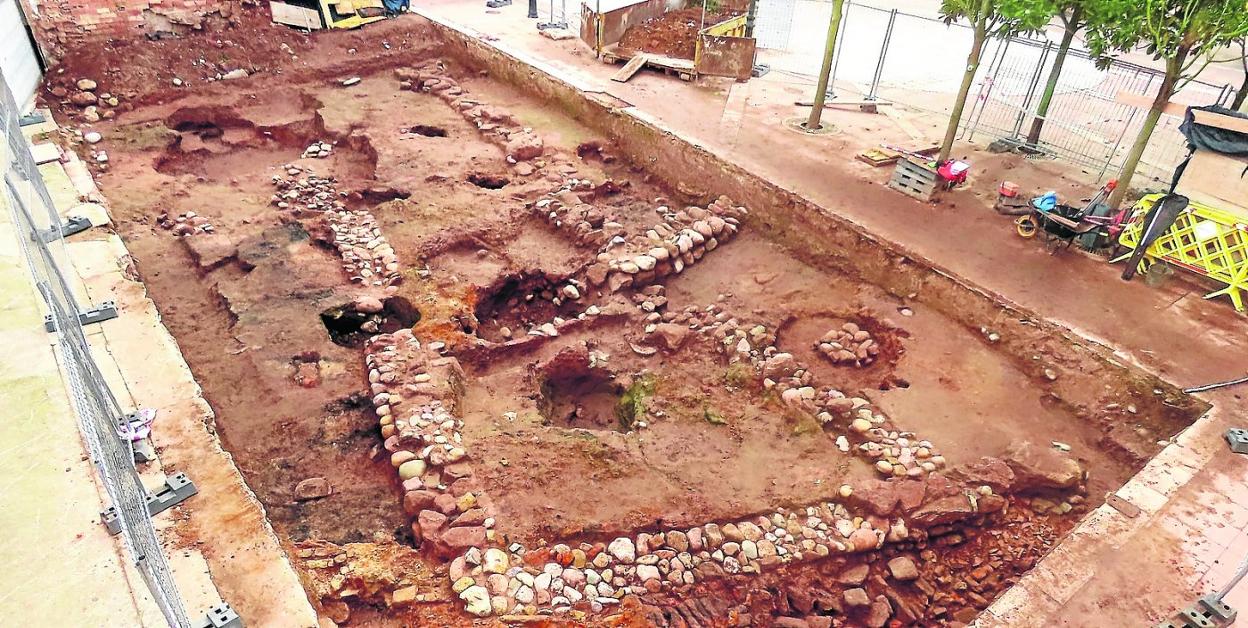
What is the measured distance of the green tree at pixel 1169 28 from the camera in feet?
21.8

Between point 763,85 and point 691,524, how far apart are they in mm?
9711

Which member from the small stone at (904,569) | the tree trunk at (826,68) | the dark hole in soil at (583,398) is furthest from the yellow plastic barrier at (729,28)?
the small stone at (904,569)

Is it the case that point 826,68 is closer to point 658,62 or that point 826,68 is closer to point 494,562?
point 658,62

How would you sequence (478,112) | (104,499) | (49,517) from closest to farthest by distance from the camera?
(49,517)
(104,499)
(478,112)

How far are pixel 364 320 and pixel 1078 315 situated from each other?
24.4 ft

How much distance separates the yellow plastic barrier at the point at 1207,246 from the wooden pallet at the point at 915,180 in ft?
7.03

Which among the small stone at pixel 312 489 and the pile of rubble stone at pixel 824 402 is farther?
the pile of rubble stone at pixel 824 402

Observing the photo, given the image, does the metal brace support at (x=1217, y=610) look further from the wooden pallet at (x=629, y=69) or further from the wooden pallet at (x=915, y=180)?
the wooden pallet at (x=629, y=69)

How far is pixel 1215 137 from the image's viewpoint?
704 cm

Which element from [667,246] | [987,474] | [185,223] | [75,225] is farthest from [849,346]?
[185,223]

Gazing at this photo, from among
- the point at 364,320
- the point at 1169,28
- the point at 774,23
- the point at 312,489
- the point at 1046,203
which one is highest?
the point at 1169,28

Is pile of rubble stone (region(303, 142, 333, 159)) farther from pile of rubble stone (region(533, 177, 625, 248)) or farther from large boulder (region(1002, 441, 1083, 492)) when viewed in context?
large boulder (region(1002, 441, 1083, 492))

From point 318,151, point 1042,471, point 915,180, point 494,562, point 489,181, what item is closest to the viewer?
point 494,562

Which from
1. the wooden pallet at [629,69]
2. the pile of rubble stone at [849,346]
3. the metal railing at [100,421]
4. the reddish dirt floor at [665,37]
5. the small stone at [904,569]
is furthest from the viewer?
the reddish dirt floor at [665,37]
